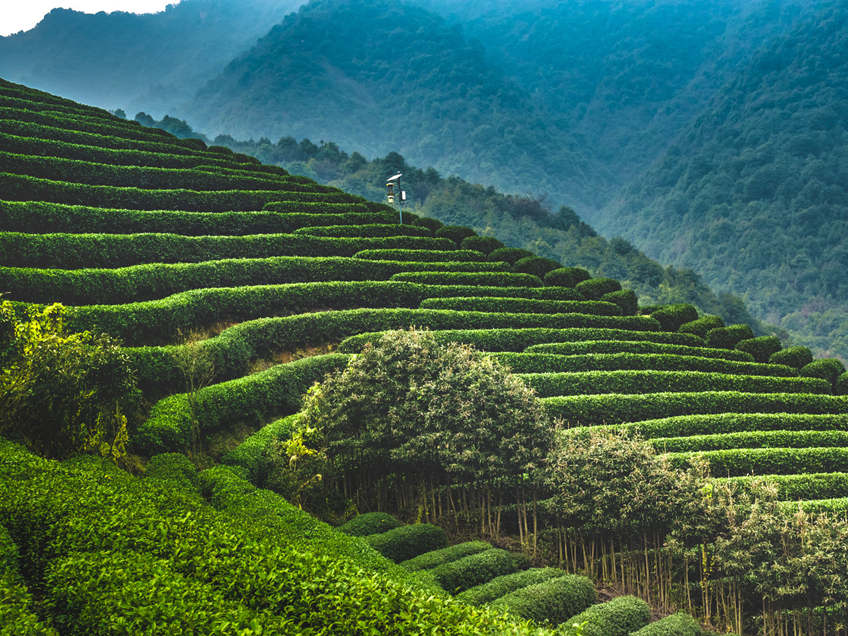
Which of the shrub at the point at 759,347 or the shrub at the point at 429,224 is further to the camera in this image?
the shrub at the point at 429,224

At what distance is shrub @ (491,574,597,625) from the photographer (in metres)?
12.8

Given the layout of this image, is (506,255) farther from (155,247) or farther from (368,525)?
(368,525)

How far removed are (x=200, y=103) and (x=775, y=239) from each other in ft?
473

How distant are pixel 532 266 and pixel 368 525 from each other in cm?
2705

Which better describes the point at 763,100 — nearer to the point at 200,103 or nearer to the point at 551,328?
the point at 551,328

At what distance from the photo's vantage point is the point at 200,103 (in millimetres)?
174125

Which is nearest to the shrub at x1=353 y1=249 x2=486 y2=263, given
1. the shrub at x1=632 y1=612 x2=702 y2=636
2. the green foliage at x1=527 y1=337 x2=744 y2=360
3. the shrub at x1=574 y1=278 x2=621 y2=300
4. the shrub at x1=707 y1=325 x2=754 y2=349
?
the shrub at x1=574 y1=278 x2=621 y2=300

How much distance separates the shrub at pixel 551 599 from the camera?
1284cm

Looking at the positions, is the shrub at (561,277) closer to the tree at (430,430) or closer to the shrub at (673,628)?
the tree at (430,430)

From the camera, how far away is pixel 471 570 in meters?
14.5

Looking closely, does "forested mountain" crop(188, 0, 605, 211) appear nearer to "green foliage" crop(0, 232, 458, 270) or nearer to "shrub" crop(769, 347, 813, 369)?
"green foliage" crop(0, 232, 458, 270)

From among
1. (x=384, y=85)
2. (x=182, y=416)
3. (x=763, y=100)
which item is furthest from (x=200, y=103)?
(x=182, y=416)

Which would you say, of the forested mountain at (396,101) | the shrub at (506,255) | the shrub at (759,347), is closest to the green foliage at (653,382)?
the shrub at (759,347)

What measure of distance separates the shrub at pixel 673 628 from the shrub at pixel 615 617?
0.27 meters
